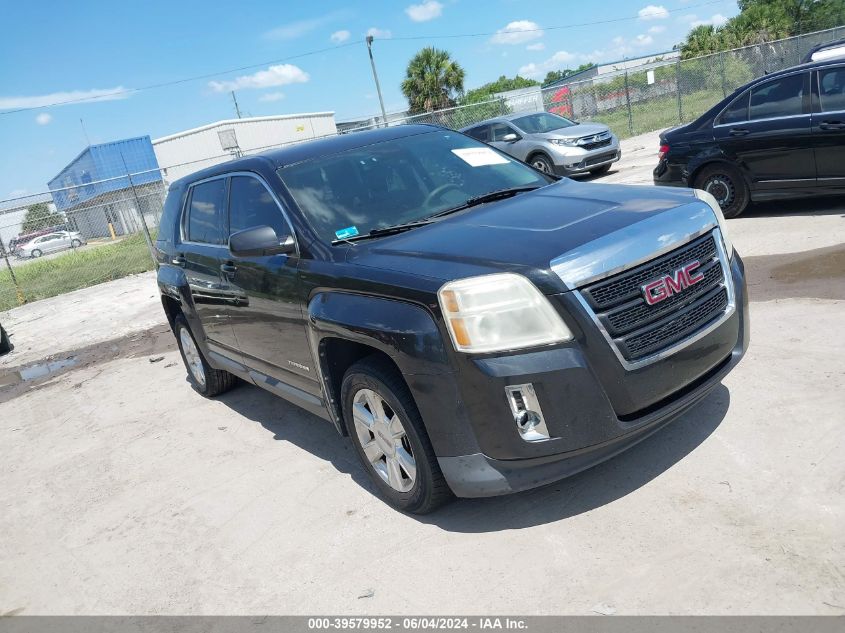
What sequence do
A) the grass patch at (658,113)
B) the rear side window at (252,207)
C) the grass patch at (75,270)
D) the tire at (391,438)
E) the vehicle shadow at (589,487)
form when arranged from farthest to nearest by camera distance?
the grass patch at (658,113), the grass patch at (75,270), the rear side window at (252,207), the vehicle shadow at (589,487), the tire at (391,438)

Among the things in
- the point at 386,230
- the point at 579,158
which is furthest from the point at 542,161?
the point at 386,230

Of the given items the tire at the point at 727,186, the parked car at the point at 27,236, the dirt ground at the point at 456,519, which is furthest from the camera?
the parked car at the point at 27,236

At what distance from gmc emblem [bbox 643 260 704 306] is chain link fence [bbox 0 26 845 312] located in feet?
27.1

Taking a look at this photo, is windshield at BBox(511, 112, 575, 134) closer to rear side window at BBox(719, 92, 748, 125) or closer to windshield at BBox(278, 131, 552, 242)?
rear side window at BBox(719, 92, 748, 125)

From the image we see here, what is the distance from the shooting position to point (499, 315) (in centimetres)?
291

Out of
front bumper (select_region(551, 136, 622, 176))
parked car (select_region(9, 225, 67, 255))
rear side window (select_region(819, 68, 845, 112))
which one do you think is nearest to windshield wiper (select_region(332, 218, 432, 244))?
rear side window (select_region(819, 68, 845, 112))

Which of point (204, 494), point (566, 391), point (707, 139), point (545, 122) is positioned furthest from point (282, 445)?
point (545, 122)

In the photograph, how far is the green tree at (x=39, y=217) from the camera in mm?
16511

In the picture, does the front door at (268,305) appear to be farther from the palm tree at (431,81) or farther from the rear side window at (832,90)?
the palm tree at (431,81)

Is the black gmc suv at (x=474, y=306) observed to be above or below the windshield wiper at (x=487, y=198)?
below

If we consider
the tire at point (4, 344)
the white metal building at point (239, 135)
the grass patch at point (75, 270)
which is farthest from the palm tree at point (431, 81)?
the tire at point (4, 344)

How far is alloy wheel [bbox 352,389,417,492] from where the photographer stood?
3.39 m

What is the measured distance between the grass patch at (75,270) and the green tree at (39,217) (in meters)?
1.16

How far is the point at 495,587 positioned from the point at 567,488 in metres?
0.79
